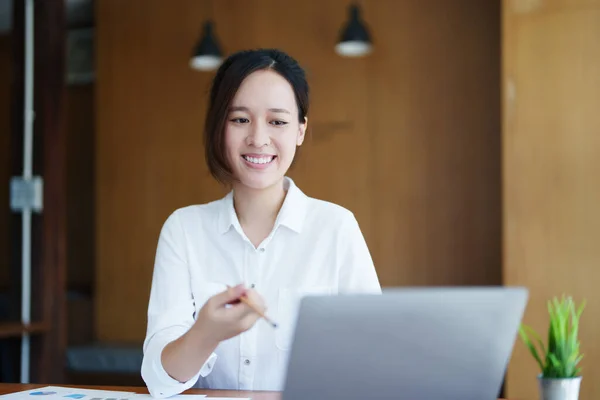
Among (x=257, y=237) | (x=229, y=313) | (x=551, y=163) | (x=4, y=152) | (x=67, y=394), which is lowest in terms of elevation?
(x=67, y=394)

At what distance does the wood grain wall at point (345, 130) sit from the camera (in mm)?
5062

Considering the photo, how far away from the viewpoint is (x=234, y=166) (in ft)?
6.30

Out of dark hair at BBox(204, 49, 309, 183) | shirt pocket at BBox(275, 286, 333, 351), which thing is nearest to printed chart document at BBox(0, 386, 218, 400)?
shirt pocket at BBox(275, 286, 333, 351)

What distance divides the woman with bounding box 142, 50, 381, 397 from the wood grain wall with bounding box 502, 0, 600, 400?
7.30 feet

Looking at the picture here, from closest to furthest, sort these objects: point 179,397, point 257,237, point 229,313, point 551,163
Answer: point 229,313 < point 179,397 < point 257,237 < point 551,163

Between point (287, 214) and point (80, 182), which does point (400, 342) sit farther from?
point (80, 182)

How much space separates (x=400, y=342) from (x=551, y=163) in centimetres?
305

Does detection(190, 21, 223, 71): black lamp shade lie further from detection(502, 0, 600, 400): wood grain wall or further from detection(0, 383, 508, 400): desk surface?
detection(0, 383, 508, 400): desk surface

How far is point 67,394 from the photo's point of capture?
1.67 meters

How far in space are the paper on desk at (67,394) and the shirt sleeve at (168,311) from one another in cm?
8

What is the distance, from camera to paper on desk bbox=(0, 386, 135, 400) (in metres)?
1.62

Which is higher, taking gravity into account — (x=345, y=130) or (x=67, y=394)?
(x=345, y=130)

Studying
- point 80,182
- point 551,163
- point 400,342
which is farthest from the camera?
point 80,182

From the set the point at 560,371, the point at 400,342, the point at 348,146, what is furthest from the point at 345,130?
the point at 400,342
